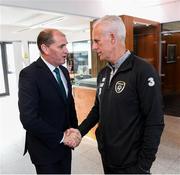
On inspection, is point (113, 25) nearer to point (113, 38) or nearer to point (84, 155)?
point (113, 38)

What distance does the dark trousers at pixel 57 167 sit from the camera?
1.54m

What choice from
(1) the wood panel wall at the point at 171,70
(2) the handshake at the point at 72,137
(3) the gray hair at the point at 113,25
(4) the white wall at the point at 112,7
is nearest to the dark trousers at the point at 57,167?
(2) the handshake at the point at 72,137

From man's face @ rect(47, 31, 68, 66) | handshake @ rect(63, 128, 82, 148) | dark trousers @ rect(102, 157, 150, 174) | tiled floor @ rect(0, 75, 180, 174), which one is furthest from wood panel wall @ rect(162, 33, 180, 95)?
dark trousers @ rect(102, 157, 150, 174)

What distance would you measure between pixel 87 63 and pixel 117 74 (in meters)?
8.94

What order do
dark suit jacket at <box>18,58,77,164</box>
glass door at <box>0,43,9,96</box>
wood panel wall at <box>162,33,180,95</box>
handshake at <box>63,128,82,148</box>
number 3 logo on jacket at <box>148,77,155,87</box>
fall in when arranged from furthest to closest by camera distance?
glass door at <box>0,43,9,96</box> → wood panel wall at <box>162,33,180,95</box> → handshake at <box>63,128,82,148</box> → dark suit jacket at <box>18,58,77,164</box> → number 3 logo on jacket at <box>148,77,155,87</box>

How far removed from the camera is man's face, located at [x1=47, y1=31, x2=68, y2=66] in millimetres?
1527

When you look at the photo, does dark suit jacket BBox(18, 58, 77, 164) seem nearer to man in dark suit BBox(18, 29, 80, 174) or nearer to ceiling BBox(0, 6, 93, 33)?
man in dark suit BBox(18, 29, 80, 174)

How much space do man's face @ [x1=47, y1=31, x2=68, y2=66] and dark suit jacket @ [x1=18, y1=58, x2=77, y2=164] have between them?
8 centimetres

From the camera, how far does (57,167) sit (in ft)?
5.30

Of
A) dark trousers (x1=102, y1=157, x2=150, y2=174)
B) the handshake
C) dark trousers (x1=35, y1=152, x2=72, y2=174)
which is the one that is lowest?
dark trousers (x1=35, y1=152, x2=72, y2=174)

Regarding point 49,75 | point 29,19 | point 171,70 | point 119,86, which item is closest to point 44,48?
point 49,75

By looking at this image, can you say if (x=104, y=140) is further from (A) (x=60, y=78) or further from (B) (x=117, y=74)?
(A) (x=60, y=78)

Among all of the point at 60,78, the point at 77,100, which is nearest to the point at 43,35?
the point at 60,78

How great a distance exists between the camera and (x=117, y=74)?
1269mm
